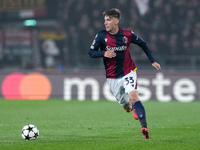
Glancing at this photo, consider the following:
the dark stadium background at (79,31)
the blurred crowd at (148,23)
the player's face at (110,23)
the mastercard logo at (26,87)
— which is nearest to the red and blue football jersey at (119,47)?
the player's face at (110,23)

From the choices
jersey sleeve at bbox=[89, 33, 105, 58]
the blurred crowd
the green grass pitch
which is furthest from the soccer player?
the blurred crowd

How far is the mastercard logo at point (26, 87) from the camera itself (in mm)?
16578

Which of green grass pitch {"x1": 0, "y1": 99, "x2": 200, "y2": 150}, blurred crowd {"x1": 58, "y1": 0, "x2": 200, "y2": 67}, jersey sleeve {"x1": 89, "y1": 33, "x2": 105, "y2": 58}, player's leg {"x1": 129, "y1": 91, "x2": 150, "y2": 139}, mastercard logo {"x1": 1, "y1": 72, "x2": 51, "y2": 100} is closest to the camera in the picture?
green grass pitch {"x1": 0, "y1": 99, "x2": 200, "y2": 150}

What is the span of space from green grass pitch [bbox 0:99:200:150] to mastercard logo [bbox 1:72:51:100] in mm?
1257

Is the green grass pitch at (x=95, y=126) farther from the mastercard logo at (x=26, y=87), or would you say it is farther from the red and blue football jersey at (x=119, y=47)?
the mastercard logo at (x=26, y=87)

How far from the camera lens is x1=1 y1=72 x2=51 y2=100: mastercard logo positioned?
653 inches

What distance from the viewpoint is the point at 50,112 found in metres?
12.2

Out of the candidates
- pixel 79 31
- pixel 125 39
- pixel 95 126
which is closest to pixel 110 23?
pixel 125 39

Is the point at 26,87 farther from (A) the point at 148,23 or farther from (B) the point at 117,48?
(B) the point at 117,48

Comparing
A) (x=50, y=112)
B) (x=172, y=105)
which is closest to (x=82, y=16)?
(x=172, y=105)

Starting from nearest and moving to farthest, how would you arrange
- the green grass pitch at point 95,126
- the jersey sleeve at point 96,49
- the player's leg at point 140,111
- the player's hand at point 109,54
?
the green grass pitch at point 95,126 < the player's leg at point 140,111 < the player's hand at point 109,54 < the jersey sleeve at point 96,49

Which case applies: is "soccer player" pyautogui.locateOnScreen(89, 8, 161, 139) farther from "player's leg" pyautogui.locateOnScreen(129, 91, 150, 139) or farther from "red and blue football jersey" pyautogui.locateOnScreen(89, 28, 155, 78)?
"player's leg" pyautogui.locateOnScreen(129, 91, 150, 139)

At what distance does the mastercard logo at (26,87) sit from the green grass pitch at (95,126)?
1257mm

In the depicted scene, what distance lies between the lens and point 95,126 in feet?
29.8
